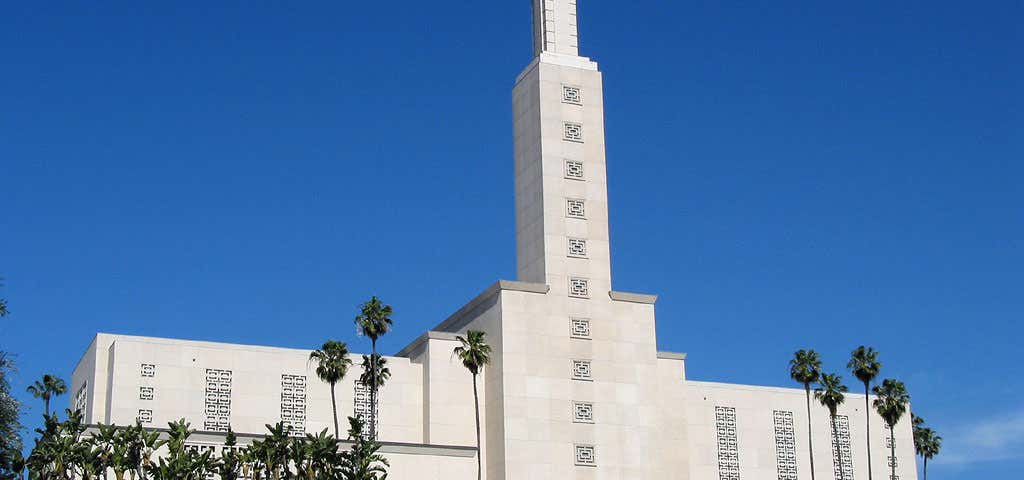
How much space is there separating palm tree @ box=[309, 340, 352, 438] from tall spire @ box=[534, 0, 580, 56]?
17875 millimetres

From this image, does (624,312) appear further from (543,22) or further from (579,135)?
(543,22)

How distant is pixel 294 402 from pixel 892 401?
→ 108 ft

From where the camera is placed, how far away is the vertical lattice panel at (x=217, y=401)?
68250mm

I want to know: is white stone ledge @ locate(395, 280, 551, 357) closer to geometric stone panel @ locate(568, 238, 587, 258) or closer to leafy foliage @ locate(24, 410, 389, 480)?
geometric stone panel @ locate(568, 238, 587, 258)

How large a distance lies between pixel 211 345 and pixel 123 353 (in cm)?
416

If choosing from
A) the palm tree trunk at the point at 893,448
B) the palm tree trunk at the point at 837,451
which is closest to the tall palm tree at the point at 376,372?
the palm tree trunk at the point at 837,451

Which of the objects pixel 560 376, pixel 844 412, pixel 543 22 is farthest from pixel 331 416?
pixel 844 412

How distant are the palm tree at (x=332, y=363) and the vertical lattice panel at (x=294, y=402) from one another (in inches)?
47.0

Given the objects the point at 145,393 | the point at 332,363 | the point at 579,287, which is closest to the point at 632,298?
the point at 579,287

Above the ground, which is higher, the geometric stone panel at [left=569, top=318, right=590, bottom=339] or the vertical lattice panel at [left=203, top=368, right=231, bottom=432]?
the geometric stone panel at [left=569, top=318, right=590, bottom=339]

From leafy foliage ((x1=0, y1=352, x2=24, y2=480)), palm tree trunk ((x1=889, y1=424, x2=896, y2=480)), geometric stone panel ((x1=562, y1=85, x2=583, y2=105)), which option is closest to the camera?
leafy foliage ((x1=0, y1=352, x2=24, y2=480))

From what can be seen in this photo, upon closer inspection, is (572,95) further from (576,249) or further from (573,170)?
(576,249)

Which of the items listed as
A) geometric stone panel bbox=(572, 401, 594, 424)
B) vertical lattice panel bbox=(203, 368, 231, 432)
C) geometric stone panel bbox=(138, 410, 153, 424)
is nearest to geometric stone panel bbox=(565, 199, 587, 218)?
geometric stone panel bbox=(572, 401, 594, 424)

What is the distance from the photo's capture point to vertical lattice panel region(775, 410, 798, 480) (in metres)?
79.8
